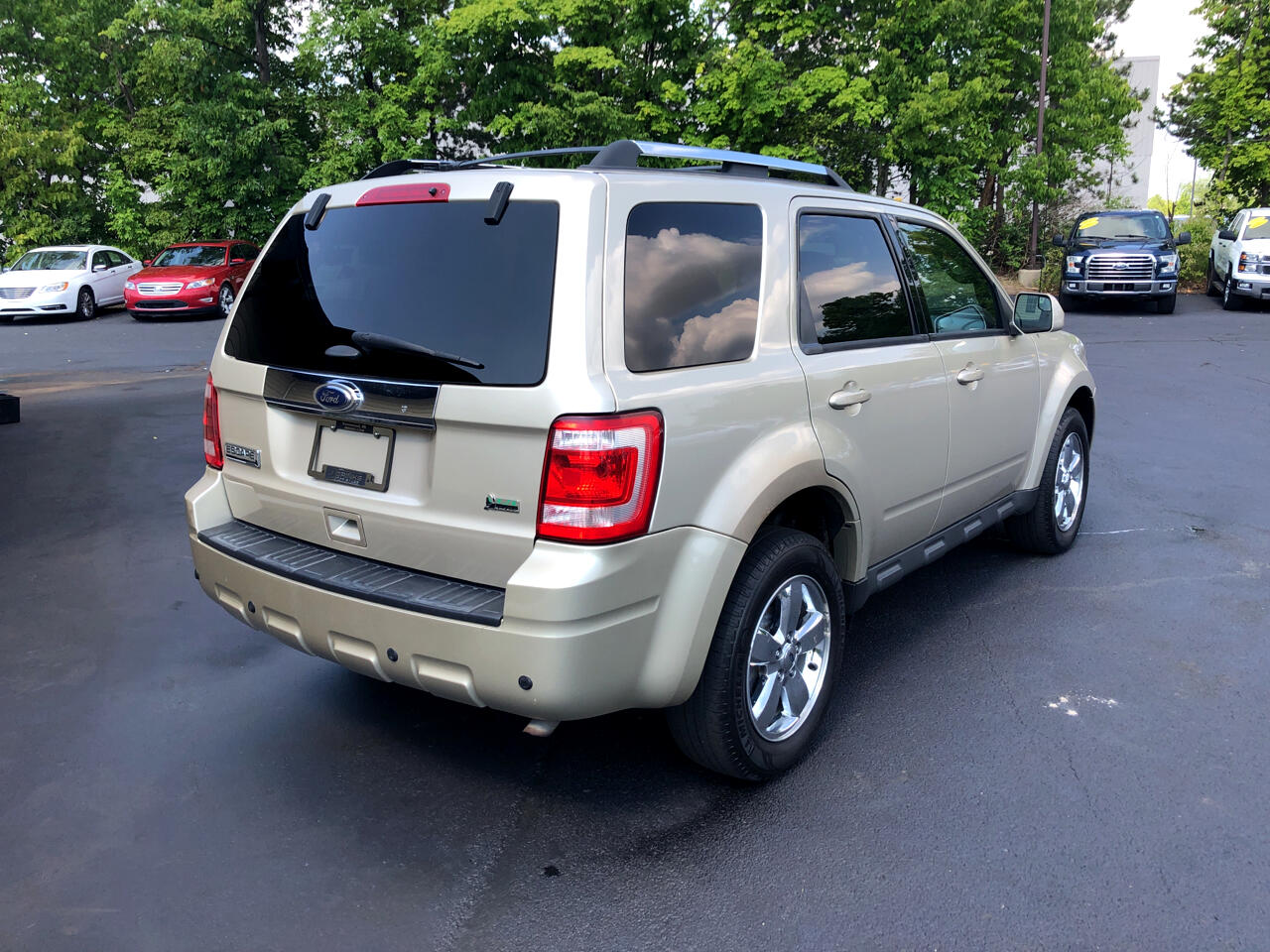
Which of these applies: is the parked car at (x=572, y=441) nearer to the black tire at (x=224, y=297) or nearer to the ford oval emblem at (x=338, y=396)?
the ford oval emblem at (x=338, y=396)

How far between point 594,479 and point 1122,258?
19.4 metres

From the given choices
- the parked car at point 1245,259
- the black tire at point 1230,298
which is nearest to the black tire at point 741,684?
the parked car at point 1245,259

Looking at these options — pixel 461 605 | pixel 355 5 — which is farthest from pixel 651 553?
pixel 355 5

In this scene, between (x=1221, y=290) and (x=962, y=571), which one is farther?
(x=1221, y=290)

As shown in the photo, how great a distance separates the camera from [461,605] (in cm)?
280

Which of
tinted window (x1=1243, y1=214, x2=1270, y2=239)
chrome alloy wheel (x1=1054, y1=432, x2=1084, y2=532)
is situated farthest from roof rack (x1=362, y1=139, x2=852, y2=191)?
tinted window (x1=1243, y1=214, x2=1270, y2=239)

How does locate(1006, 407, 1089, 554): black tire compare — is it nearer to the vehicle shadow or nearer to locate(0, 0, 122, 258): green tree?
the vehicle shadow

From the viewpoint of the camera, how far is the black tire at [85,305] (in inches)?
864

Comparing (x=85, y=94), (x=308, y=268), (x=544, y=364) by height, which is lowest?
(x=544, y=364)

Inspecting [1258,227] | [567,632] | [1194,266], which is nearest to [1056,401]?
[567,632]

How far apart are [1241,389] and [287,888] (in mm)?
11020

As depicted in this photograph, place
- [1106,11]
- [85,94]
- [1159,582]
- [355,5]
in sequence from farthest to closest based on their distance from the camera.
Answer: [1106,11], [85,94], [355,5], [1159,582]

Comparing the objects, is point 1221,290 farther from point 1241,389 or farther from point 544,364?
point 544,364

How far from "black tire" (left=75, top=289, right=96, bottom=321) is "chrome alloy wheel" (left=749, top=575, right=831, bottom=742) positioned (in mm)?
22511
